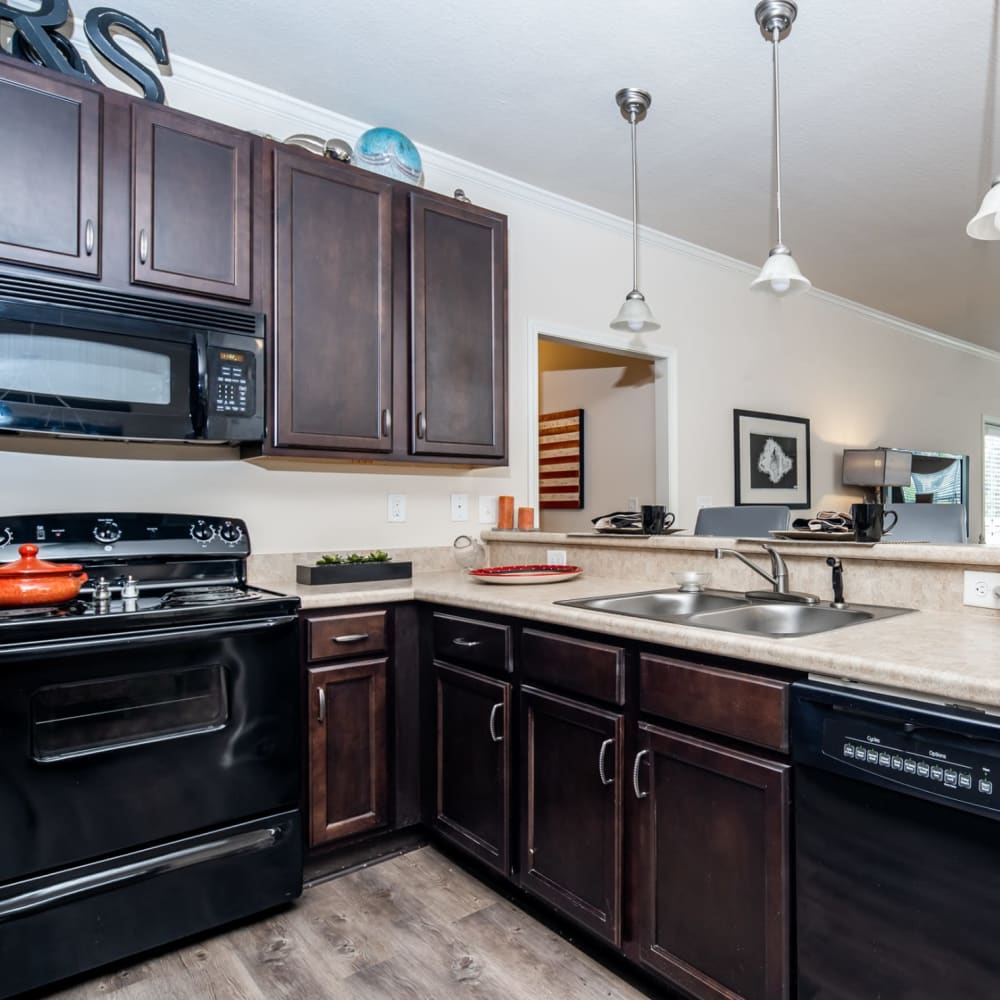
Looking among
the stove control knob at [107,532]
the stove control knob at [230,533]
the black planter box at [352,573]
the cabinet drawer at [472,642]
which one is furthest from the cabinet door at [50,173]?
the cabinet drawer at [472,642]

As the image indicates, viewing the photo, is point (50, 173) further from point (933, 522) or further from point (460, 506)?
point (933, 522)

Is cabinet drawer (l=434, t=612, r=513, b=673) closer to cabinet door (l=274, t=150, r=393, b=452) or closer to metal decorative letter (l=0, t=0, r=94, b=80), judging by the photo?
cabinet door (l=274, t=150, r=393, b=452)

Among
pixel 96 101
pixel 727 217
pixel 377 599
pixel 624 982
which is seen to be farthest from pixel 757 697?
pixel 727 217

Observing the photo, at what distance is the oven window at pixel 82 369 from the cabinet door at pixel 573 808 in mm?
1340

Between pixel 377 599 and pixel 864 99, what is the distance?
2.43 meters

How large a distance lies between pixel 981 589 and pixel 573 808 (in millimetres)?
1053

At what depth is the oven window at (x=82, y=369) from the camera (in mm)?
1775

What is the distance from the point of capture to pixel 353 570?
2.41 meters

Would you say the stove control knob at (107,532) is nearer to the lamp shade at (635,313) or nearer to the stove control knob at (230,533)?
the stove control knob at (230,533)

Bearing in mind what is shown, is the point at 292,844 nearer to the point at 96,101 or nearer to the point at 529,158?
the point at 96,101

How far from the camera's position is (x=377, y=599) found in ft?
7.10

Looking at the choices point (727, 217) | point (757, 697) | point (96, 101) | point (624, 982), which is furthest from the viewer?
point (727, 217)

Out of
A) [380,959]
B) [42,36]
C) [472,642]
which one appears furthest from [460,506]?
[42,36]

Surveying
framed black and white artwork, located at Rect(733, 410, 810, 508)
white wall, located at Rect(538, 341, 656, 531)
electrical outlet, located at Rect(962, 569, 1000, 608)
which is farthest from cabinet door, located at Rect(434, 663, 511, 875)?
framed black and white artwork, located at Rect(733, 410, 810, 508)
